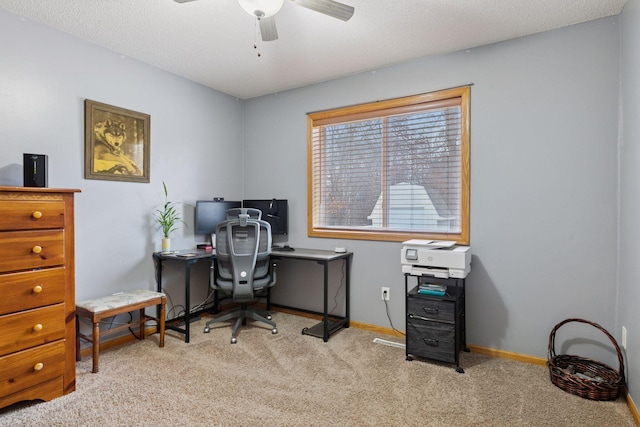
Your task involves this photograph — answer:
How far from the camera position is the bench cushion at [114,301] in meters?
2.56

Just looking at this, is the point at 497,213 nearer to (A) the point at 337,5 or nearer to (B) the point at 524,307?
(B) the point at 524,307

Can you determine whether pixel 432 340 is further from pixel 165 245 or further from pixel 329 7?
pixel 165 245

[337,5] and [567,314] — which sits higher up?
[337,5]

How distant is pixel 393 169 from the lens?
338cm

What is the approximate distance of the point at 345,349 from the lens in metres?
2.95

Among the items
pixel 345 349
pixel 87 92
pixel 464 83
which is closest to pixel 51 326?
pixel 87 92

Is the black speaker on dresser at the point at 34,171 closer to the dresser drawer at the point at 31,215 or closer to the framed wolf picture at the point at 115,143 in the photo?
the dresser drawer at the point at 31,215

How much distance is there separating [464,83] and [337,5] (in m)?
1.51

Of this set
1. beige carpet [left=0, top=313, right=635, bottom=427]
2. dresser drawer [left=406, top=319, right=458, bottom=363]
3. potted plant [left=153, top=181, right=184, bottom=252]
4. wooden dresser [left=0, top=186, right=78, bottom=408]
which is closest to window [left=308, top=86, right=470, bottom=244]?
dresser drawer [left=406, top=319, right=458, bottom=363]

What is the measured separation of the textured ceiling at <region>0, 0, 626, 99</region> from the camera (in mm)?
2324

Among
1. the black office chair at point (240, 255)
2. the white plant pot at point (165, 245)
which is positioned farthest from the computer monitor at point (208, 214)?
the black office chair at point (240, 255)

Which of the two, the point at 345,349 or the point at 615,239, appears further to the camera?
the point at 345,349

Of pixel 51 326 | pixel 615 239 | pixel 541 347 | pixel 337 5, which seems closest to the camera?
pixel 337 5

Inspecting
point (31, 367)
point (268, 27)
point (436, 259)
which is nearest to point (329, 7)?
point (268, 27)
